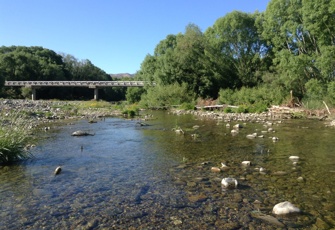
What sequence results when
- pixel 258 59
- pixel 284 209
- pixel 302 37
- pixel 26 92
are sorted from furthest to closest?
pixel 26 92 < pixel 258 59 < pixel 302 37 < pixel 284 209

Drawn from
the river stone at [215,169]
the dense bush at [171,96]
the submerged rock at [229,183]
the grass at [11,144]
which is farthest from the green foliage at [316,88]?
the grass at [11,144]

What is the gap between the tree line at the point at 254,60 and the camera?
89.8 ft

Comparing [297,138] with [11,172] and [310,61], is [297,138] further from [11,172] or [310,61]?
[310,61]

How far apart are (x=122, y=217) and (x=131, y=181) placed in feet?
6.78

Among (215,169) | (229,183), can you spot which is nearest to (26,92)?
(215,169)

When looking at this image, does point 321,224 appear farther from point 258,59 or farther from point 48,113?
point 258,59

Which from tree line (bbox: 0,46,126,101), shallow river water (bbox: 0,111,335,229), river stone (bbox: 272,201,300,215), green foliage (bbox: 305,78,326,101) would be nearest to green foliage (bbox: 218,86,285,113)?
green foliage (bbox: 305,78,326,101)

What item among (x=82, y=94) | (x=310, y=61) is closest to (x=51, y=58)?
(x=82, y=94)

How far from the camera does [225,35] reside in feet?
145

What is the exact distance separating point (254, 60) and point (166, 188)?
40.7m

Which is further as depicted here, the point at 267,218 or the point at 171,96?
the point at 171,96

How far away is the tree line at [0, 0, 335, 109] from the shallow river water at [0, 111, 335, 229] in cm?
1968

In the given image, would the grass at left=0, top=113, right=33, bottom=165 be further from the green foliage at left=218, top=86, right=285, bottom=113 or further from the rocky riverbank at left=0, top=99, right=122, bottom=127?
the green foliage at left=218, top=86, right=285, bottom=113

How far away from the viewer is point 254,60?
144ft
